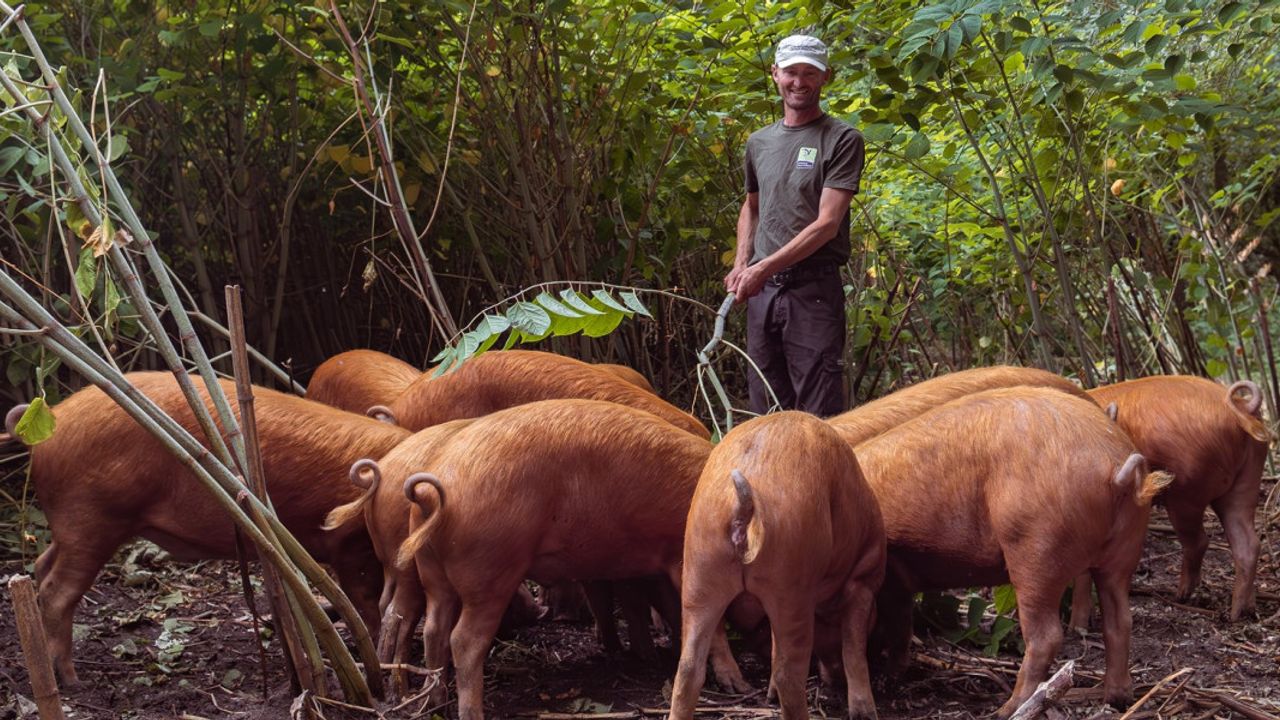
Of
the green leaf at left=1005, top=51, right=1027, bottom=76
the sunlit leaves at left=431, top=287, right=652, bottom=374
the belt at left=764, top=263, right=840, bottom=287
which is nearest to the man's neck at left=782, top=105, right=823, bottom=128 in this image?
the belt at left=764, top=263, right=840, bottom=287

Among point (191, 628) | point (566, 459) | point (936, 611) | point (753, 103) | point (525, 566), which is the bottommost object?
point (191, 628)

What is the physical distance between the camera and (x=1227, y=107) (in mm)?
5047

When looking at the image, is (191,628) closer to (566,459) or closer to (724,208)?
(566,459)

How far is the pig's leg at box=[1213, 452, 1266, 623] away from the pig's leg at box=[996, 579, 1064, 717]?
1.51m

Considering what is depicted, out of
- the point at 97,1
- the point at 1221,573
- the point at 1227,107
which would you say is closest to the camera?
the point at 1227,107

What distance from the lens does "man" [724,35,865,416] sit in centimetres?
543

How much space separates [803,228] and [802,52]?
29.0 inches

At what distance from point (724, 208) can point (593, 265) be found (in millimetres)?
863

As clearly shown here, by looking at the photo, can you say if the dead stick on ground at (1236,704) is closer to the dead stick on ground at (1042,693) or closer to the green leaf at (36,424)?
the dead stick on ground at (1042,693)

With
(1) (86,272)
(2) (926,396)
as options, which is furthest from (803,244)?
(1) (86,272)

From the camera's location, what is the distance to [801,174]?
5559mm

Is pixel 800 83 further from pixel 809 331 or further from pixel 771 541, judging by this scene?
pixel 771 541

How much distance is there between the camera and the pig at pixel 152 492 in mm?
4062

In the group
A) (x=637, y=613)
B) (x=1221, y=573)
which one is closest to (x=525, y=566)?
(x=637, y=613)
